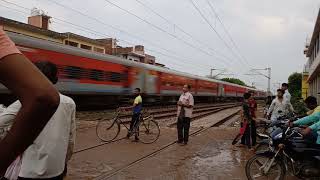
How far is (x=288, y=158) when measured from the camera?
6.93 m

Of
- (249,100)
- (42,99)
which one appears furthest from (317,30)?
(42,99)

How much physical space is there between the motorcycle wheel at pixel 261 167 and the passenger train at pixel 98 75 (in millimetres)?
Result: 10784

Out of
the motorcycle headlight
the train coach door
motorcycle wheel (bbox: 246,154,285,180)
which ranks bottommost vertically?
motorcycle wheel (bbox: 246,154,285,180)

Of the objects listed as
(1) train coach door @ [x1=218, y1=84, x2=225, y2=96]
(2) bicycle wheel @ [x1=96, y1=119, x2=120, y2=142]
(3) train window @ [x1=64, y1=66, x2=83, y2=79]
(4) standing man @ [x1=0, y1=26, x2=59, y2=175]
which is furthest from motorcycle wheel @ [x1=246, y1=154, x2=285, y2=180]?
(1) train coach door @ [x1=218, y1=84, x2=225, y2=96]

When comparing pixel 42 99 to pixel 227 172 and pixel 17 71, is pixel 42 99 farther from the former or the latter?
pixel 227 172

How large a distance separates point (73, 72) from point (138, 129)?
28.3ft

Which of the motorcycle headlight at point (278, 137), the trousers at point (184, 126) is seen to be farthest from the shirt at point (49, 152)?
the trousers at point (184, 126)

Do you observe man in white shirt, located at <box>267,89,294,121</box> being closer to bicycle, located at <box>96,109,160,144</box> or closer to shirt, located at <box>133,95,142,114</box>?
bicycle, located at <box>96,109,160,144</box>

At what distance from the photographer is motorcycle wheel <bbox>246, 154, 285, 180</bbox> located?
22.4ft

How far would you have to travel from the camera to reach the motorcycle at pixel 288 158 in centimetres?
678

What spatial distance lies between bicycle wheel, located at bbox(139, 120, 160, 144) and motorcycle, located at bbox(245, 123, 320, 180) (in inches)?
205

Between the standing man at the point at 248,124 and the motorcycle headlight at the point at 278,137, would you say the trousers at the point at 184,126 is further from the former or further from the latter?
the motorcycle headlight at the point at 278,137

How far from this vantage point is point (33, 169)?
11.8ft

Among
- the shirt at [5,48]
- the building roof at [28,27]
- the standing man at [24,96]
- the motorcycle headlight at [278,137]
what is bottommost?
the motorcycle headlight at [278,137]
